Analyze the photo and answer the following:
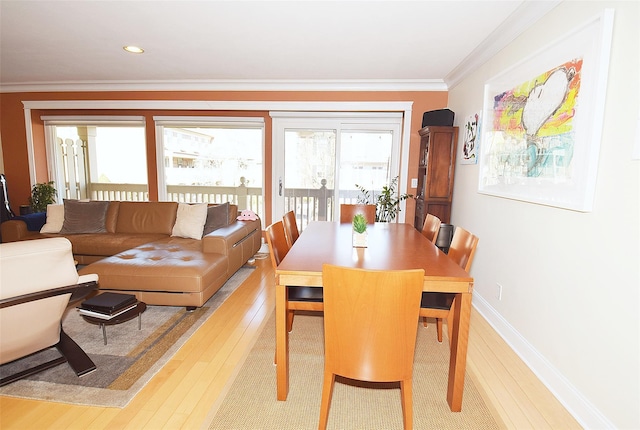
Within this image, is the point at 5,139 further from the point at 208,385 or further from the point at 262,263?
the point at 208,385

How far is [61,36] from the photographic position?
2.87m

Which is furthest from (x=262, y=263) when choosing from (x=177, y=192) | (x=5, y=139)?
(x=5, y=139)

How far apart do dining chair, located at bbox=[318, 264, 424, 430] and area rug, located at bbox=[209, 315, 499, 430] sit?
1.09 ft

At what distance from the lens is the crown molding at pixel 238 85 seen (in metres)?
4.12

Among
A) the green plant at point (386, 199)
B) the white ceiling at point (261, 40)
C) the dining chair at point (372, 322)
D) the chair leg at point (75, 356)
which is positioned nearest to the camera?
the dining chair at point (372, 322)

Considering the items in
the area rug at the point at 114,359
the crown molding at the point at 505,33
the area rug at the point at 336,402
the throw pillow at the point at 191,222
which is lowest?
the area rug at the point at 336,402

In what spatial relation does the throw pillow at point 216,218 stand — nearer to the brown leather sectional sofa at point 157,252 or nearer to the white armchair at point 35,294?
the brown leather sectional sofa at point 157,252

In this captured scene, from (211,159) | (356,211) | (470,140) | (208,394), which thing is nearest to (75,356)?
(208,394)

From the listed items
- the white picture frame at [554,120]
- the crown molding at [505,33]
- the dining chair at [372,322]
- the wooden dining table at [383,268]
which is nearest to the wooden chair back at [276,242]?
the wooden dining table at [383,268]

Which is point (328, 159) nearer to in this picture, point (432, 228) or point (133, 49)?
point (432, 228)

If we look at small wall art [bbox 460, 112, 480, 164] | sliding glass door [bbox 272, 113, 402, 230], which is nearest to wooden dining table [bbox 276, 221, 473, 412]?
small wall art [bbox 460, 112, 480, 164]

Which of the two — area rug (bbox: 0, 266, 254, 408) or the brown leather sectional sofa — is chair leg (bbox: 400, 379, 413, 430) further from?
the brown leather sectional sofa

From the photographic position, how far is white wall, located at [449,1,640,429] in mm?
1415

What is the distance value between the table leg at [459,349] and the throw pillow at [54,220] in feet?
15.0
